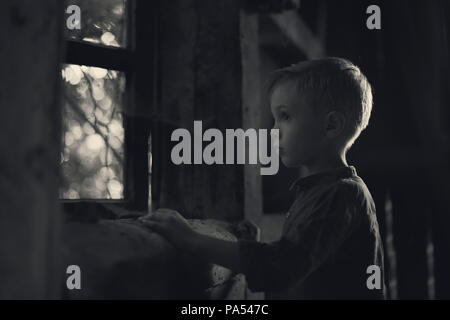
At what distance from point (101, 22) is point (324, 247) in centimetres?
86

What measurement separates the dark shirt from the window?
1.50ft

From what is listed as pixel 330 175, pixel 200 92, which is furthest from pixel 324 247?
pixel 200 92

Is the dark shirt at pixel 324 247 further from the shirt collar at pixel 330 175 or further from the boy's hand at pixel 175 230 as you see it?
the boy's hand at pixel 175 230

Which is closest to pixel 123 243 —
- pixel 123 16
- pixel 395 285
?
pixel 123 16

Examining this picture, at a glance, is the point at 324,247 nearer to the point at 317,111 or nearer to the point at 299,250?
the point at 299,250

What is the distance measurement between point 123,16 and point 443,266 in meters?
2.53

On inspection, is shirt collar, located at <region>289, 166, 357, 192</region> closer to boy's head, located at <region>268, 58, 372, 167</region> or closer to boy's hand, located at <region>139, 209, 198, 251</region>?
boy's head, located at <region>268, 58, 372, 167</region>

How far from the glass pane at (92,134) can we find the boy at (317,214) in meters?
0.26

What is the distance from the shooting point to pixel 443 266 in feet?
9.58

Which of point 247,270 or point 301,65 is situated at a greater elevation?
point 301,65

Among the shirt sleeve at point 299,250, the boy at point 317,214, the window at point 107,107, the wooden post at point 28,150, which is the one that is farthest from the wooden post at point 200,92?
the wooden post at point 28,150

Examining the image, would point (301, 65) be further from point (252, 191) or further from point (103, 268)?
point (103, 268)

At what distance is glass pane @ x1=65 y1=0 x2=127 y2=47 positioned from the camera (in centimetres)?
127

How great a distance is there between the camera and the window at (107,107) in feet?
4.07
